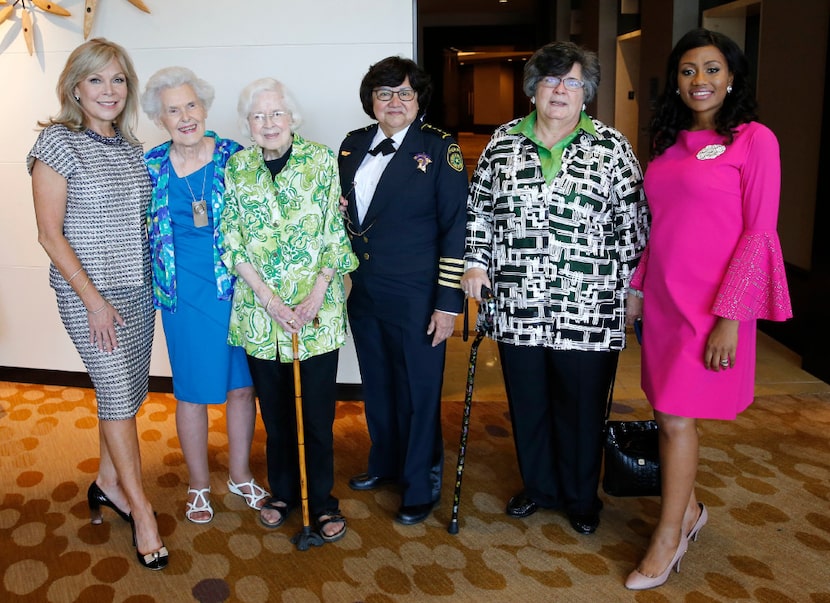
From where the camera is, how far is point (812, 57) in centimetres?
456

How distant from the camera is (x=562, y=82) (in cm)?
242

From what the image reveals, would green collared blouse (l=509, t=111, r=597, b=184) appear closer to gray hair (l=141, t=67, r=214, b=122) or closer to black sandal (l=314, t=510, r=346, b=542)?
gray hair (l=141, t=67, r=214, b=122)

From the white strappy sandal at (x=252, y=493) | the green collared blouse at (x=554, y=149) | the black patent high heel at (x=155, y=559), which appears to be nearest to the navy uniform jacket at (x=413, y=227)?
the green collared blouse at (x=554, y=149)

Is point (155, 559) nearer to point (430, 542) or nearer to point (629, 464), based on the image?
point (430, 542)

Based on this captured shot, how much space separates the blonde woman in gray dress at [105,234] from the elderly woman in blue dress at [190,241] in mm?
→ 65

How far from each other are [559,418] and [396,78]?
4.41ft

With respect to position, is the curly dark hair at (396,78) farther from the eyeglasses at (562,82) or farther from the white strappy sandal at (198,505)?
the white strappy sandal at (198,505)

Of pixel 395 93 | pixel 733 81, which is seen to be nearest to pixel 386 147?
pixel 395 93

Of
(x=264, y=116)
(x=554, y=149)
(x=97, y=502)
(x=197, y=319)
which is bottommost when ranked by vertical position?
(x=97, y=502)

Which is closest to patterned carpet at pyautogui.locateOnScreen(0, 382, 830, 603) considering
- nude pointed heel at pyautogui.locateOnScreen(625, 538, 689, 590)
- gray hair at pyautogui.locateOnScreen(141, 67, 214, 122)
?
nude pointed heel at pyautogui.locateOnScreen(625, 538, 689, 590)

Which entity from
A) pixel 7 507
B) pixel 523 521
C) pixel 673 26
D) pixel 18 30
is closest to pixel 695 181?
pixel 523 521

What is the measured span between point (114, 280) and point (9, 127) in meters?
2.30

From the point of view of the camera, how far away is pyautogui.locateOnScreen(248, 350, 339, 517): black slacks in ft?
8.64

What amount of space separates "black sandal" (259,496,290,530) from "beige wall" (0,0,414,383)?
1310mm
